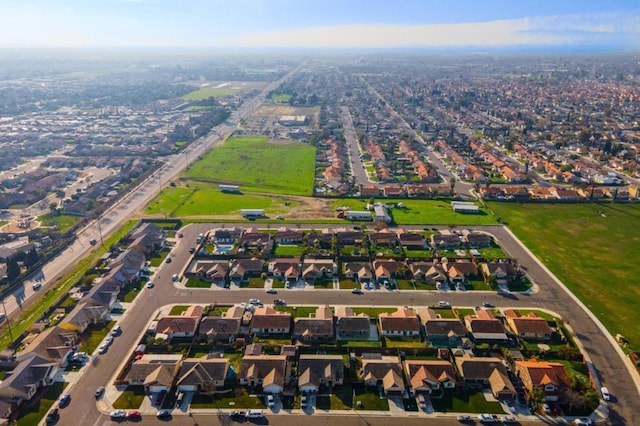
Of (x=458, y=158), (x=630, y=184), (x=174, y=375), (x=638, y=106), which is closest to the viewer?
(x=174, y=375)

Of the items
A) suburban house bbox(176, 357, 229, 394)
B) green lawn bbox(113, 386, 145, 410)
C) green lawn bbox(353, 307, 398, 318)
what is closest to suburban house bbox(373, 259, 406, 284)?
green lawn bbox(353, 307, 398, 318)

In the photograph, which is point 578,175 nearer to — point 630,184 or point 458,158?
point 630,184

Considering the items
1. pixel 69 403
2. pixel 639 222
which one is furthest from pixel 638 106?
pixel 69 403

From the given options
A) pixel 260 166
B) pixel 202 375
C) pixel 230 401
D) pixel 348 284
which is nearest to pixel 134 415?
pixel 202 375

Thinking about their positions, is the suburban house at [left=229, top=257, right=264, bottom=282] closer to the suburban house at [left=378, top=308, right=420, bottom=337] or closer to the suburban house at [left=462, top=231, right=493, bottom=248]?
the suburban house at [left=378, top=308, right=420, bottom=337]

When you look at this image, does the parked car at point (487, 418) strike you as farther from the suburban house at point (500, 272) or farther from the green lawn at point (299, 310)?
the suburban house at point (500, 272)

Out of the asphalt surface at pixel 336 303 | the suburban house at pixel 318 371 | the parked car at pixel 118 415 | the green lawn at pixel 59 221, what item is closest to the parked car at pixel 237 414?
the asphalt surface at pixel 336 303
